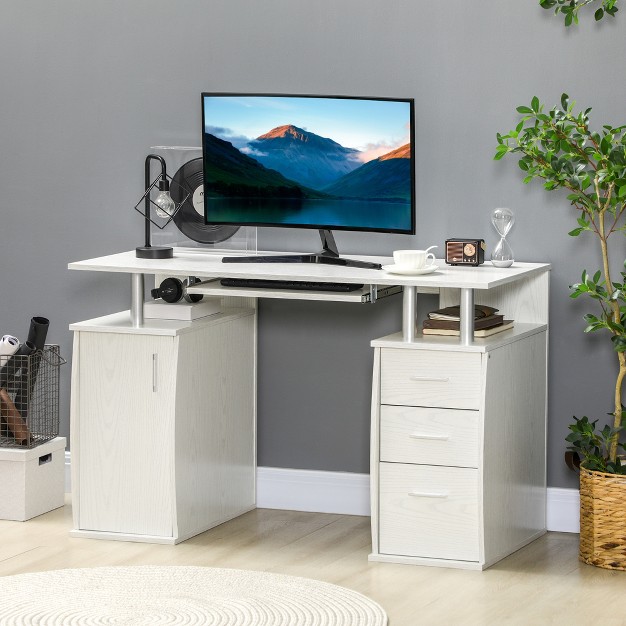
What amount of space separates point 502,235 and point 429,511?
91 centimetres

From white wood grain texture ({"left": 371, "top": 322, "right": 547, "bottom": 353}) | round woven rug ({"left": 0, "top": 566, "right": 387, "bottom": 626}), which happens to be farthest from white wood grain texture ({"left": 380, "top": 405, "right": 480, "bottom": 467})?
round woven rug ({"left": 0, "top": 566, "right": 387, "bottom": 626})

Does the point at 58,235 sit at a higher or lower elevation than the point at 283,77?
lower

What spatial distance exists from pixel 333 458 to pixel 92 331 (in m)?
0.98

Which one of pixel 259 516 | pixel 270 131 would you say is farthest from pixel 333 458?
pixel 270 131

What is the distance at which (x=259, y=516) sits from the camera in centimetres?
443

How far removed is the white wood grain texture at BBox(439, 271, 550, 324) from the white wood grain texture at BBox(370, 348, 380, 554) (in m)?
0.54

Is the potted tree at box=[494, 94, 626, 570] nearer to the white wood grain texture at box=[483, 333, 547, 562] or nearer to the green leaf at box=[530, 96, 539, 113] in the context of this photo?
the green leaf at box=[530, 96, 539, 113]

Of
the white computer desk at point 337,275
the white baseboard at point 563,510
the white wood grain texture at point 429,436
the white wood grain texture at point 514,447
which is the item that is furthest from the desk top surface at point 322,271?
the white baseboard at point 563,510

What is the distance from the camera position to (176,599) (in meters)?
3.52

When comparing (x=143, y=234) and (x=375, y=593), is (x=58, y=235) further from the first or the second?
(x=375, y=593)

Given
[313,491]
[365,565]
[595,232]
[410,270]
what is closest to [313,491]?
[313,491]

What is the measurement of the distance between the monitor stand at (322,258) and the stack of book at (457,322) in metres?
0.25

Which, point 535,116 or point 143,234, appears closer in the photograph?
point 535,116

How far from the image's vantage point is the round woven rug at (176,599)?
3.37m
